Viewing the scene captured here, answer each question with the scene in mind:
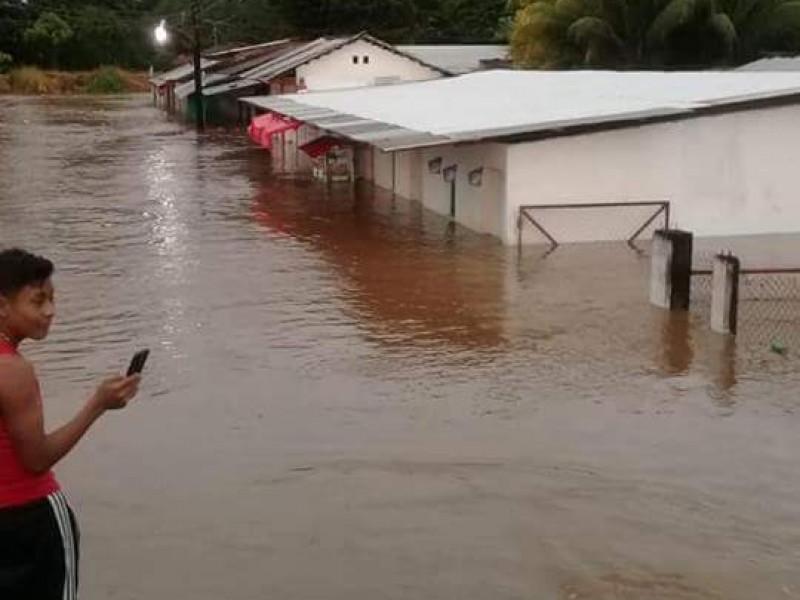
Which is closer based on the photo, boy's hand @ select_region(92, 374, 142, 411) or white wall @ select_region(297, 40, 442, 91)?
boy's hand @ select_region(92, 374, 142, 411)

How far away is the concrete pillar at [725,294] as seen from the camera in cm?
1290

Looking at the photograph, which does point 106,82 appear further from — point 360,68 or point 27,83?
point 360,68

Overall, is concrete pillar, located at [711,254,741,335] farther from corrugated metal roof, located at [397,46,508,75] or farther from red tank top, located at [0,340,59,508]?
corrugated metal roof, located at [397,46,508,75]

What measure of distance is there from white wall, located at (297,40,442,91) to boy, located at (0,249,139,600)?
47874 millimetres

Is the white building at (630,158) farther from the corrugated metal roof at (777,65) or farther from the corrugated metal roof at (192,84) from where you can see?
the corrugated metal roof at (192,84)

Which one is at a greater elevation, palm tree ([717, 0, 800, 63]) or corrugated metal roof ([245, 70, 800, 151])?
palm tree ([717, 0, 800, 63])

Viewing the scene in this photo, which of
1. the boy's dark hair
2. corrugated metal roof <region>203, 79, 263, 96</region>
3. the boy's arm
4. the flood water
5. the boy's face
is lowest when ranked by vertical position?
the flood water

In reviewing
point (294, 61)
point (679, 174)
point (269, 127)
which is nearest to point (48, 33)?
point (294, 61)

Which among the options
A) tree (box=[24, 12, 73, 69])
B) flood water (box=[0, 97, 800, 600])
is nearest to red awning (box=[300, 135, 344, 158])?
flood water (box=[0, 97, 800, 600])

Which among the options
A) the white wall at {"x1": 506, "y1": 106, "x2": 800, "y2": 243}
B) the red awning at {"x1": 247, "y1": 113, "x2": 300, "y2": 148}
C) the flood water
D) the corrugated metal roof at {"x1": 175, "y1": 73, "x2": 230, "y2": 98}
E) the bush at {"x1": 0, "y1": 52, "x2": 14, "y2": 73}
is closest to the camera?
the flood water

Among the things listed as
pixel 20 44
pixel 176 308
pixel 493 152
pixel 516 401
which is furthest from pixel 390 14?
pixel 516 401

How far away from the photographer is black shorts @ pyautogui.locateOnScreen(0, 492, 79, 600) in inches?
156

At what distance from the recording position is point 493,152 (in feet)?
67.4

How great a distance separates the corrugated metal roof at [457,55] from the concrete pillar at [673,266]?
37.5 meters
